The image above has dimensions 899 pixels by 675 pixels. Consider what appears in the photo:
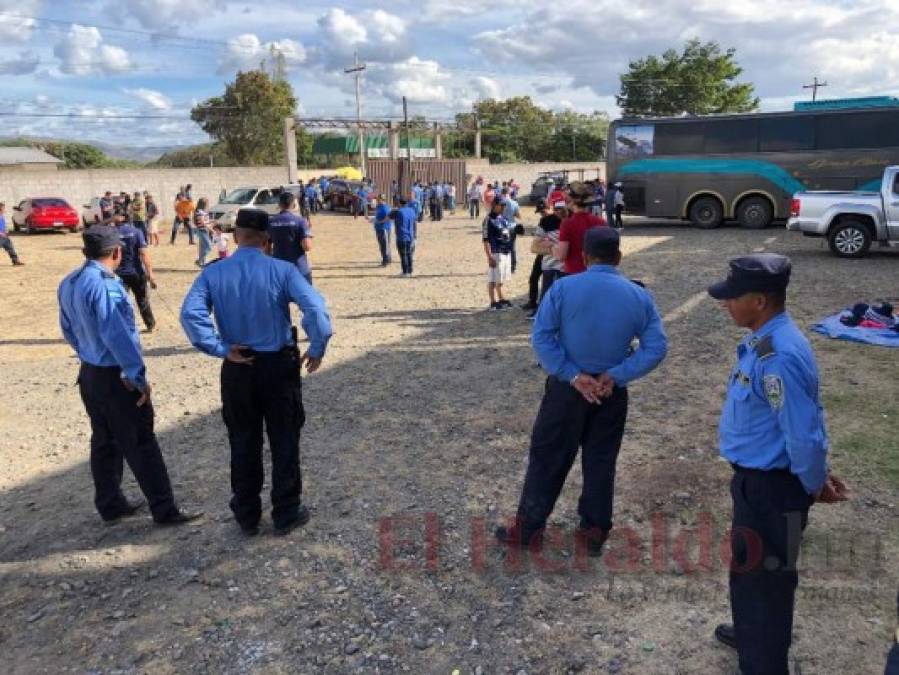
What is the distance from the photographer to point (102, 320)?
3.76 metres

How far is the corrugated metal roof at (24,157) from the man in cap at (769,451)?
187 ft

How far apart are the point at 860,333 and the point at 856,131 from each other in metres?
12.6

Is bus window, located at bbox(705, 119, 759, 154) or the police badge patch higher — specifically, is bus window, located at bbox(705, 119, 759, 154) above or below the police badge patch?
above

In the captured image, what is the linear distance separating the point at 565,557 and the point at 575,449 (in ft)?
2.25

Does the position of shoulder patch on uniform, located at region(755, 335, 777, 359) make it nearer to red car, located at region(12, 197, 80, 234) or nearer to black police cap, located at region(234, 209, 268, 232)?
black police cap, located at region(234, 209, 268, 232)

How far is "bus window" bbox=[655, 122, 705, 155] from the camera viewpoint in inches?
786

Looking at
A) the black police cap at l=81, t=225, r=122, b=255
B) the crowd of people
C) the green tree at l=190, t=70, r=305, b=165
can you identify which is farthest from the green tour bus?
the green tree at l=190, t=70, r=305, b=165

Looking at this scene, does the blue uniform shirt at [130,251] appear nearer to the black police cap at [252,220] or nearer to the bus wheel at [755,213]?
the black police cap at [252,220]

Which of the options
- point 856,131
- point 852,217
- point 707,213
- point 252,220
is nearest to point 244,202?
point 707,213

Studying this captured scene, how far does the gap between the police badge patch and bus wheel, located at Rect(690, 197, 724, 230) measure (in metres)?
19.5

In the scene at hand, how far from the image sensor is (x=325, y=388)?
6801 mm

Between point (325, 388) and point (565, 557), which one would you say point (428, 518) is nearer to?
point (565, 557)

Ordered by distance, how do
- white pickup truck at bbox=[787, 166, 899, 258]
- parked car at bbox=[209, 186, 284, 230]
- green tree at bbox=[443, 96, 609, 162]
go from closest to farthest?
white pickup truck at bbox=[787, 166, 899, 258] < parked car at bbox=[209, 186, 284, 230] < green tree at bbox=[443, 96, 609, 162]

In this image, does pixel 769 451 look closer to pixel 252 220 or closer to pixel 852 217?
pixel 252 220
